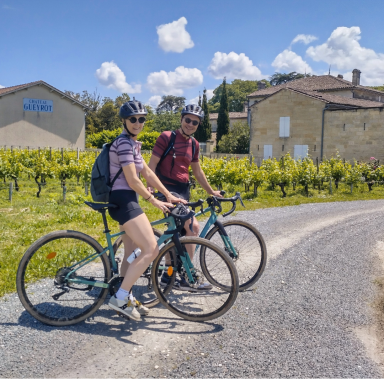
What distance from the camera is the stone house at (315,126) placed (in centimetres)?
3247

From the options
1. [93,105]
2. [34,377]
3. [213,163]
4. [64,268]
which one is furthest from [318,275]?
[93,105]

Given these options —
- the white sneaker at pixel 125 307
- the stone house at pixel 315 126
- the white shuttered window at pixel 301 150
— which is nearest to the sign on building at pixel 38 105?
the stone house at pixel 315 126

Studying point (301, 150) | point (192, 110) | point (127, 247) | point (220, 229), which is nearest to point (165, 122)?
point (301, 150)

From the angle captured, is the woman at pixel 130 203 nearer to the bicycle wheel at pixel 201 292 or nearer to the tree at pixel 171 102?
the bicycle wheel at pixel 201 292

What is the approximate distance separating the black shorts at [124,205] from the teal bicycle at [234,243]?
0.90 metres

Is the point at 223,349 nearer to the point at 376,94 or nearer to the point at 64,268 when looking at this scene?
the point at 64,268

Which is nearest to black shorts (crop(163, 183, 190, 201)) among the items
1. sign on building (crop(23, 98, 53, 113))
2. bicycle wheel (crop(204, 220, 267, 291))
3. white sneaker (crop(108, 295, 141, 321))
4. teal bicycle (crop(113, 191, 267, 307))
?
teal bicycle (crop(113, 191, 267, 307))

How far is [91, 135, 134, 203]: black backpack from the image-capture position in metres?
3.70

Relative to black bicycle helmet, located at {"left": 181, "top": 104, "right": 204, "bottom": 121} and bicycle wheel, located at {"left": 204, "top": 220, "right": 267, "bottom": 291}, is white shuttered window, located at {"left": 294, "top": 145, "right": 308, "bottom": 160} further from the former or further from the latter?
black bicycle helmet, located at {"left": 181, "top": 104, "right": 204, "bottom": 121}

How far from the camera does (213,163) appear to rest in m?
16.5

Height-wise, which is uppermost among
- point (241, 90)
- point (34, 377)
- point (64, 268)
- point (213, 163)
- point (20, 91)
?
point (241, 90)

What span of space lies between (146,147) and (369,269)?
145 ft

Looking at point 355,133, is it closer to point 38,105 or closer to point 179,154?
point 38,105

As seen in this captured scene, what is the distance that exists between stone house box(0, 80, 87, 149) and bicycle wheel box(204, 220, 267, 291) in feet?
123
